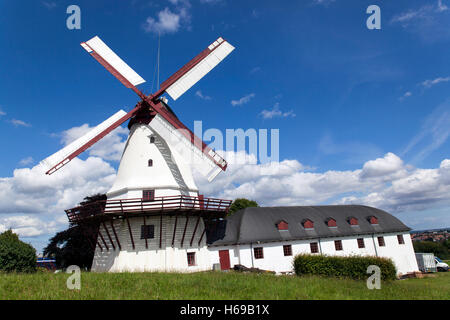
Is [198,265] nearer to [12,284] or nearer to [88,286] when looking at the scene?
[88,286]

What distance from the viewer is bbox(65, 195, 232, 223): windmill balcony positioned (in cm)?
1655

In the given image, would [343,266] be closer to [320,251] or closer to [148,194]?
[320,251]

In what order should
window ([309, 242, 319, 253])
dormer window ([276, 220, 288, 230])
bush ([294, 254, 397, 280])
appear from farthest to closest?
window ([309, 242, 319, 253]) < dormer window ([276, 220, 288, 230]) < bush ([294, 254, 397, 280])

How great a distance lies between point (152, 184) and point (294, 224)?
14.9 metres

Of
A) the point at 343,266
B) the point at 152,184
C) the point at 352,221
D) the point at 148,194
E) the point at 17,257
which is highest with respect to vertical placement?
the point at 152,184

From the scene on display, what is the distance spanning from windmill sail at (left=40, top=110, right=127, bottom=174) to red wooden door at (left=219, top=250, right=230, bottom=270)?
13027 millimetres

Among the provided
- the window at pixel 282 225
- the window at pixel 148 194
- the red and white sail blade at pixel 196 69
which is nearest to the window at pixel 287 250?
the window at pixel 282 225

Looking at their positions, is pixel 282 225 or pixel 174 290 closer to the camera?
pixel 174 290

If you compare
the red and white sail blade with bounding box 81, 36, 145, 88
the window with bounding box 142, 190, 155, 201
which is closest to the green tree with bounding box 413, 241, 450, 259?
the window with bounding box 142, 190, 155, 201

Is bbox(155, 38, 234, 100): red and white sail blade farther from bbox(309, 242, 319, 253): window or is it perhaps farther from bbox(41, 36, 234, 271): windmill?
bbox(309, 242, 319, 253): window

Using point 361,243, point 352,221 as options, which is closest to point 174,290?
point 361,243


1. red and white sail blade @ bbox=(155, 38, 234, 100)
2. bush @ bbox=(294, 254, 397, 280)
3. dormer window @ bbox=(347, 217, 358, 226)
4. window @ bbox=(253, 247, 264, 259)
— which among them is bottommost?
bush @ bbox=(294, 254, 397, 280)

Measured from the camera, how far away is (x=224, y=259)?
2245cm
